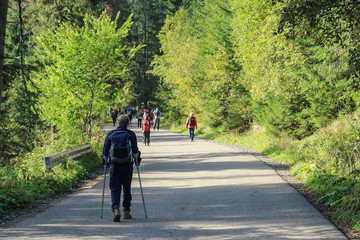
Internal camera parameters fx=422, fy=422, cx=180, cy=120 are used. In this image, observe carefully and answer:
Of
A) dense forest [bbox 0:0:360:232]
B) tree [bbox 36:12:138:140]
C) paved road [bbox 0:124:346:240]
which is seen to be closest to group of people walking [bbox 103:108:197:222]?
paved road [bbox 0:124:346:240]

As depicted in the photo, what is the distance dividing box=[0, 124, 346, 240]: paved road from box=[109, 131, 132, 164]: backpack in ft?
3.69

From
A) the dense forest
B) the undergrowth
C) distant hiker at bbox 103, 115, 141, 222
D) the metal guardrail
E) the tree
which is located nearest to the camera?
distant hiker at bbox 103, 115, 141, 222

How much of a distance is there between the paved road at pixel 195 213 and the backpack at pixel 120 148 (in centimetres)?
112

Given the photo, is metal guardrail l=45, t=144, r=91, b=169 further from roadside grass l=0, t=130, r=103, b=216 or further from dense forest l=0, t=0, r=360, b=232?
dense forest l=0, t=0, r=360, b=232

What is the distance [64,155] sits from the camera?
13344 millimetres

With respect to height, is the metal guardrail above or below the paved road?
above

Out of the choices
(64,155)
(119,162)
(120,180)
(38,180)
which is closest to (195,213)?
(120,180)

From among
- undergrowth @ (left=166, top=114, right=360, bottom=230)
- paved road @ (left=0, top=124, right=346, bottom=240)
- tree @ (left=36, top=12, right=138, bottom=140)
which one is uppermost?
tree @ (left=36, top=12, right=138, bottom=140)

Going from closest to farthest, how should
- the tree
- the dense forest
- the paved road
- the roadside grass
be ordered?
the paved road → the roadside grass → the dense forest → the tree

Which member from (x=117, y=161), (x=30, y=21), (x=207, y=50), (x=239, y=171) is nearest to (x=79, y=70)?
(x=30, y=21)

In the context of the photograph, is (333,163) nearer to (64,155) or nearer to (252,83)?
(64,155)

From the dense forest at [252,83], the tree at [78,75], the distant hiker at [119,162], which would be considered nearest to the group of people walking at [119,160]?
the distant hiker at [119,162]

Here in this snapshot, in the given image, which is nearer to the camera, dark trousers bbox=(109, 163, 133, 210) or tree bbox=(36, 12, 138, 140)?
dark trousers bbox=(109, 163, 133, 210)

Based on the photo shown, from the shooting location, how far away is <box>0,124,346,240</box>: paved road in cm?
673
